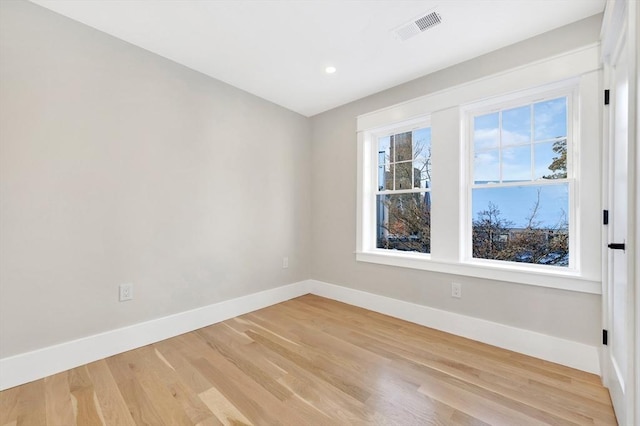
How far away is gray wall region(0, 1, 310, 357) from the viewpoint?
5.86 ft

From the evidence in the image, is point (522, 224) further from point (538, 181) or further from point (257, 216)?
point (257, 216)

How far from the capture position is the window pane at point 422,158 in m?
2.94

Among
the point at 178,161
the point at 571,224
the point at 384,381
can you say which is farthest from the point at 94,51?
the point at 571,224

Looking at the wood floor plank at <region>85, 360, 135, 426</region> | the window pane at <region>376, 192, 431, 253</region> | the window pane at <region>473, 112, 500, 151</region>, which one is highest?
the window pane at <region>473, 112, 500, 151</region>

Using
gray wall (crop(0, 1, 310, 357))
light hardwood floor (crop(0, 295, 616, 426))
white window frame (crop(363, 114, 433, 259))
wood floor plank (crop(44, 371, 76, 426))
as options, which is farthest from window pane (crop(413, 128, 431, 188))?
wood floor plank (crop(44, 371, 76, 426))

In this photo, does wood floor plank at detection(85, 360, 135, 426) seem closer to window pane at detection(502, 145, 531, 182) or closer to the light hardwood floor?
the light hardwood floor

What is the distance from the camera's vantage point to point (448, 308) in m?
2.59

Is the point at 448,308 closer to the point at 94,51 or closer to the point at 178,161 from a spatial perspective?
the point at 178,161

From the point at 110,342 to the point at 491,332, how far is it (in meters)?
3.10

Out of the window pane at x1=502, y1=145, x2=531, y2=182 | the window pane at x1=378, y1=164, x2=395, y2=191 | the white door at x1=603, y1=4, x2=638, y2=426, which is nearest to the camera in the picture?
the white door at x1=603, y1=4, x2=638, y2=426

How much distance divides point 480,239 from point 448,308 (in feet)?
2.36

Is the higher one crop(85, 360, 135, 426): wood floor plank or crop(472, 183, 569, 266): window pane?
crop(472, 183, 569, 266): window pane

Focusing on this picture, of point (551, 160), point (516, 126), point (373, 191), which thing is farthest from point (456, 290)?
point (516, 126)

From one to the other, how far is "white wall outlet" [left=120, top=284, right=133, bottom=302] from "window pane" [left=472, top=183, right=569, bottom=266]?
307 cm
